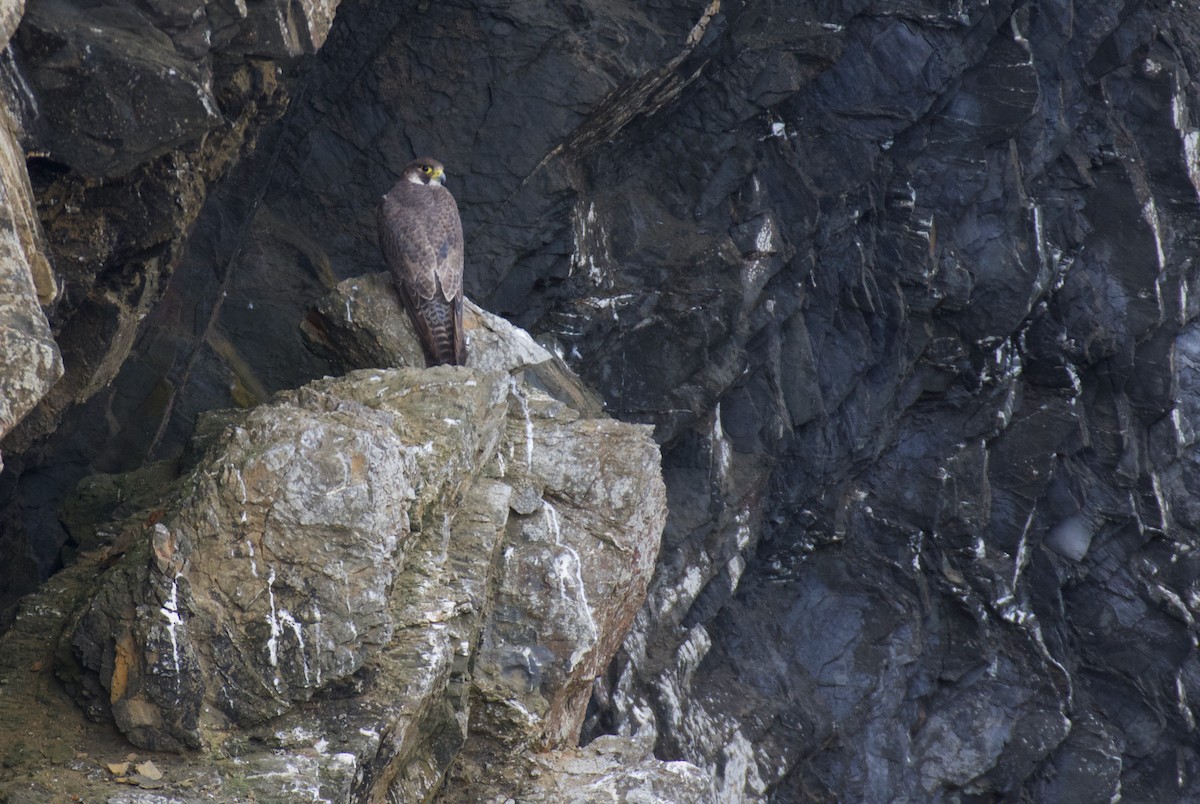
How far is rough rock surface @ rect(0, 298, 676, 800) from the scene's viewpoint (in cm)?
636

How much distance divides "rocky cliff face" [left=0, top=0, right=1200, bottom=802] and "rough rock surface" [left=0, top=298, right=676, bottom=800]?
0.84ft

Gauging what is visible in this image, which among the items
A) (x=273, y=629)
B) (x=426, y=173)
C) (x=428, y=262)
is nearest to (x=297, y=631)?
(x=273, y=629)

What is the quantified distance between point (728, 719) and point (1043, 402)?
787 cm

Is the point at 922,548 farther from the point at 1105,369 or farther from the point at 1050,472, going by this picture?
the point at 1105,369

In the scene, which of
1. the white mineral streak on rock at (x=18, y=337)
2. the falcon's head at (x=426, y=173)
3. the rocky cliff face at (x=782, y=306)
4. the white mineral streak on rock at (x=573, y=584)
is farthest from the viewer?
the falcon's head at (x=426, y=173)

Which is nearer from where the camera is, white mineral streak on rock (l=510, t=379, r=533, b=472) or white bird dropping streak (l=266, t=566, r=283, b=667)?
white bird dropping streak (l=266, t=566, r=283, b=667)

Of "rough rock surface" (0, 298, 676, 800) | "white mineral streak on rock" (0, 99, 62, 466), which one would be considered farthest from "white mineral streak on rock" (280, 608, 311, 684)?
"white mineral streak on rock" (0, 99, 62, 466)

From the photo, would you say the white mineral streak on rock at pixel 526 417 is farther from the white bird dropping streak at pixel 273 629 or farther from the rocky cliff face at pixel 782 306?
the white bird dropping streak at pixel 273 629

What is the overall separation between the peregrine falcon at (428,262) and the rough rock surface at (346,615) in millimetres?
822

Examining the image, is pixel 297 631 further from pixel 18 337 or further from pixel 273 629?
pixel 18 337

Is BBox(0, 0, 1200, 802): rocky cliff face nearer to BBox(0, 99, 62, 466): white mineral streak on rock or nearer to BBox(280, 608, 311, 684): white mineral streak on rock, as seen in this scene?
BBox(280, 608, 311, 684): white mineral streak on rock

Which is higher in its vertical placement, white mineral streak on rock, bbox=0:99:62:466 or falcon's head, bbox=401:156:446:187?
falcon's head, bbox=401:156:446:187

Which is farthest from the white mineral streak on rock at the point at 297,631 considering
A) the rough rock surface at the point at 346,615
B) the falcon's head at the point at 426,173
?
the falcon's head at the point at 426,173

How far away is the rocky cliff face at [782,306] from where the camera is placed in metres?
10.1
